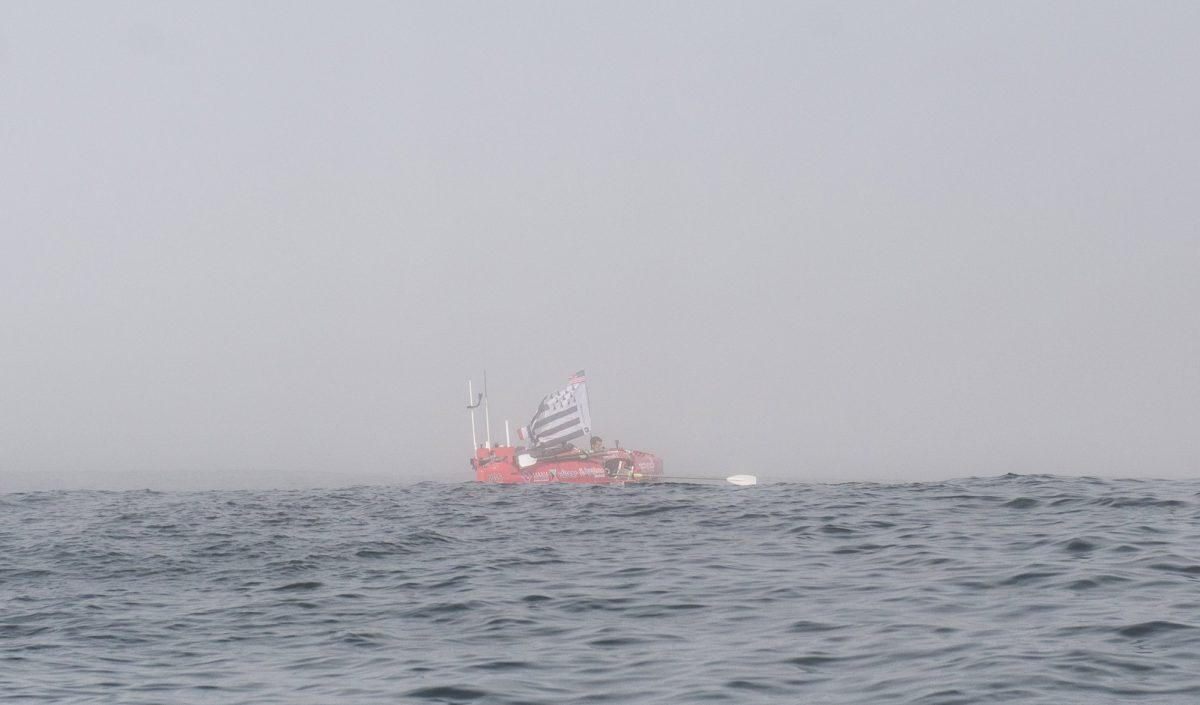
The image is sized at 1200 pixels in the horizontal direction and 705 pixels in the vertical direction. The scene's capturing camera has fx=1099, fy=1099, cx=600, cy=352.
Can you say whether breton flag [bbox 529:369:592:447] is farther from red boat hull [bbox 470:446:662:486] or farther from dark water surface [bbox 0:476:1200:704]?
dark water surface [bbox 0:476:1200:704]

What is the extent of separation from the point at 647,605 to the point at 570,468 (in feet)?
139

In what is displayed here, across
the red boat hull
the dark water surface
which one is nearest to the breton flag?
the red boat hull

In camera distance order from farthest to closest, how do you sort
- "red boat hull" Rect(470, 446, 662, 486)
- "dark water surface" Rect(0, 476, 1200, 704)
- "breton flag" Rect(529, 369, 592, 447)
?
"breton flag" Rect(529, 369, 592, 447) → "red boat hull" Rect(470, 446, 662, 486) → "dark water surface" Rect(0, 476, 1200, 704)

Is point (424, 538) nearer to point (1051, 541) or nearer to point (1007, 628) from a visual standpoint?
point (1051, 541)

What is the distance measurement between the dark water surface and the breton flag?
36164mm

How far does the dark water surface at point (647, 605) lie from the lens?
10.7 m

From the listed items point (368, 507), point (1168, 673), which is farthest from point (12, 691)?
point (368, 507)

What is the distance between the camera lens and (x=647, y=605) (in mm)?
14820

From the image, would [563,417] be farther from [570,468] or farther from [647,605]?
[647,605]

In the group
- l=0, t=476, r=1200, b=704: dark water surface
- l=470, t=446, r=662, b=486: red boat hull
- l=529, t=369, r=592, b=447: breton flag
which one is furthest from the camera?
l=529, t=369, r=592, b=447: breton flag

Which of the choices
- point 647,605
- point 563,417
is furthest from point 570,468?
point 647,605

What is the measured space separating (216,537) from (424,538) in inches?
203

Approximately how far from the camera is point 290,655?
13.0m

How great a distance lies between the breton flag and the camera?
64.1 metres
